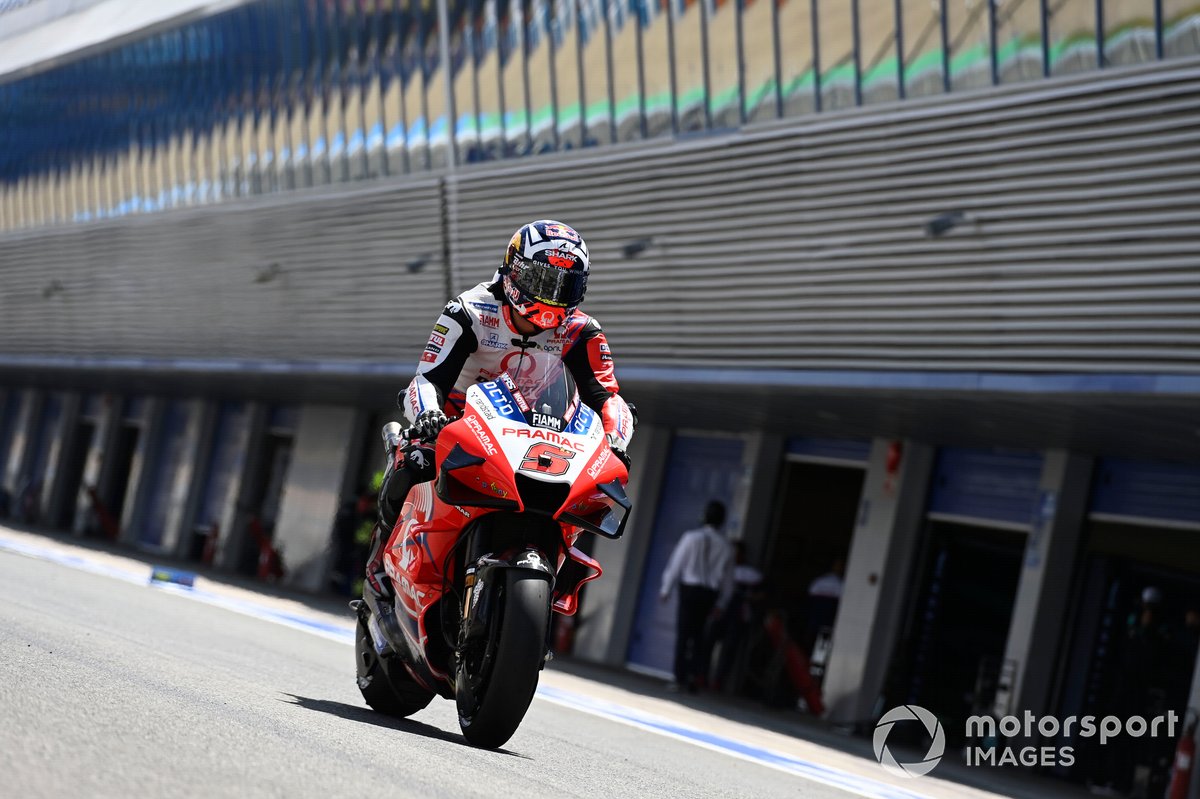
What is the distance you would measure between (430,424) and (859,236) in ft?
28.7

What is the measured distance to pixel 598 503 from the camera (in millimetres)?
6555

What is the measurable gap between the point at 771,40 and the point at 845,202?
1929 mm

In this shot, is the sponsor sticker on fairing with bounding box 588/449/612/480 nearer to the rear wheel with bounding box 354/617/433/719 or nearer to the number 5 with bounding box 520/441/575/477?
the number 5 with bounding box 520/441/575/477

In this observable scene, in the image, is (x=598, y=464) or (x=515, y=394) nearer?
(x=598, y=464)

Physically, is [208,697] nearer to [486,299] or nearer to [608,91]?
[486,299]

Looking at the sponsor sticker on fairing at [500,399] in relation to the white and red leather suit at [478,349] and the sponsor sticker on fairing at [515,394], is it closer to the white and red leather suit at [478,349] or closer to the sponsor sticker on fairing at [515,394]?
the sponsor sticker on fairing at [515,394]

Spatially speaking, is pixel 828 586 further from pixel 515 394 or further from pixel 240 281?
pixel 515 394

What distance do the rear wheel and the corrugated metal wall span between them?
676cm

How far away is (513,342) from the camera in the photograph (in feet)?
23.0

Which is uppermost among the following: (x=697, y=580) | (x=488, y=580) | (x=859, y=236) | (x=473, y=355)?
(x=859, y=236)

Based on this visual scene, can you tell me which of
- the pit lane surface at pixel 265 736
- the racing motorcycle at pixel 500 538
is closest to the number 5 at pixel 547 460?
the racing motorcycle at pixel 500 538

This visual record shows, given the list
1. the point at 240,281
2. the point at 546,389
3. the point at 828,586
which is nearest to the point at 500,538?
the point at 546,389

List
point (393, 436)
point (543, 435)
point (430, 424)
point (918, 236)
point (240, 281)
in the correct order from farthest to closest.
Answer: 1. point (240, 281)
2. point (918, 236)
3. point (393, 436)
4. point (430, 424)
5. point (543, 435)

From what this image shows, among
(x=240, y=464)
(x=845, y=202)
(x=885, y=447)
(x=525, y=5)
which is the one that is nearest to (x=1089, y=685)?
(x=885, y=447)
